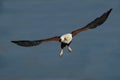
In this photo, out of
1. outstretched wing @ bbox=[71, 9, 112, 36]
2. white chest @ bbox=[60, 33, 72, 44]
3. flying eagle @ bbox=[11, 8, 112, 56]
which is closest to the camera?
white chest @ bbox=[60, 33, 72, 44]

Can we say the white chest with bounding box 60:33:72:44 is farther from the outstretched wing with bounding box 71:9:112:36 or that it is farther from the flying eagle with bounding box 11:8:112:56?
the outstretched wing with bounding box 71:9:112:36

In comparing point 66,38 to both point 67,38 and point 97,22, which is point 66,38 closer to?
point 67,38

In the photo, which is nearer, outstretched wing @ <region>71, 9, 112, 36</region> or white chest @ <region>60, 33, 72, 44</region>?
white chest @ <region>60, 33, 72, 44</region>

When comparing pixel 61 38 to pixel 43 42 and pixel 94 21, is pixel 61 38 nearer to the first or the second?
pixel 43 42

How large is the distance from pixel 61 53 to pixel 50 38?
10.9 ft

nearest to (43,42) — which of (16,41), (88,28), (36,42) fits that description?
(36,42)

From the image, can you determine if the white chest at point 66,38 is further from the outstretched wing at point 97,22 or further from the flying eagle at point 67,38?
the outstretched wing at point 97,22

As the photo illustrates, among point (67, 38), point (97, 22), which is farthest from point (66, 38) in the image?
point (97, 22)

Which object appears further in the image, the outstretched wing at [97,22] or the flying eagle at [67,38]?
the outstretched wing at [97,22]

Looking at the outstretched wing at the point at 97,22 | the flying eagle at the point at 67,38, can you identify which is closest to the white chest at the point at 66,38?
the flying eagle at the point at 67,38

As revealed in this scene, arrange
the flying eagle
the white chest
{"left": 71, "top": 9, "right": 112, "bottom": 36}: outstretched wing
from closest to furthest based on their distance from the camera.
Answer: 1. the white chest
2. the flying eagle
3. {"left": 71, "top": 9, "right": 112, "bottom": 36}: outstretched wing

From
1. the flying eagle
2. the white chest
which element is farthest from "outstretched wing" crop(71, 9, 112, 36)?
the white chest

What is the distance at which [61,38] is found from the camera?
127 ft

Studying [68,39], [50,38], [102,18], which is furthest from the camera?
[102,18]
